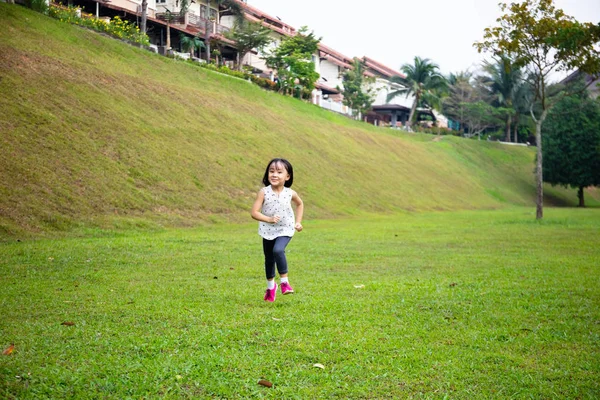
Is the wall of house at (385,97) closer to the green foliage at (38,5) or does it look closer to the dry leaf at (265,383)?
the green foliage at (38,5)

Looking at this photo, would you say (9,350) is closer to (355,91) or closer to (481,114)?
(355,91)

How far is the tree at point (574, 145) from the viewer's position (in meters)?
53.7

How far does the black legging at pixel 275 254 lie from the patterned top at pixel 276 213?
7 cm

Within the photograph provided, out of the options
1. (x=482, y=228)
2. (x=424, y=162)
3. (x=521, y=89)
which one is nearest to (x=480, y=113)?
(x=521, y=89)

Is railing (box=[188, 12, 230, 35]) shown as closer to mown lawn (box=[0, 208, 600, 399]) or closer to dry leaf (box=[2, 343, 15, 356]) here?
mown lawn (box=[0, 208, 600, 399])

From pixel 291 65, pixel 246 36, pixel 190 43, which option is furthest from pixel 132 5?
pixel 291 65

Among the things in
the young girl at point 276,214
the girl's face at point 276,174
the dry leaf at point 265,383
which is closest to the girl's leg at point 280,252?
the young girl at point 276,214

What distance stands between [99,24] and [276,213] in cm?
3401

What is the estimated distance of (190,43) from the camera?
159 ft

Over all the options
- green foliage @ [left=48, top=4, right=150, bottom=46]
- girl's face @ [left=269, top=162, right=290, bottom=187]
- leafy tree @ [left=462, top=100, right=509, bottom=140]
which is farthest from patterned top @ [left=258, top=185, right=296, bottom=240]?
leafy tree @ [left=462, top=100, right=509, bottom=140]

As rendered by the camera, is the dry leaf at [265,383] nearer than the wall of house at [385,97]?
Yes

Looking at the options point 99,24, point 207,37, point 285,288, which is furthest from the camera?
point 207,37

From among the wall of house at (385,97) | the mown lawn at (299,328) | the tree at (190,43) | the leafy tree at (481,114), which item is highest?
the wall of house at (385,97)

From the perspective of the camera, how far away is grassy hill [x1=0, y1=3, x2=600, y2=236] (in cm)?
1926
